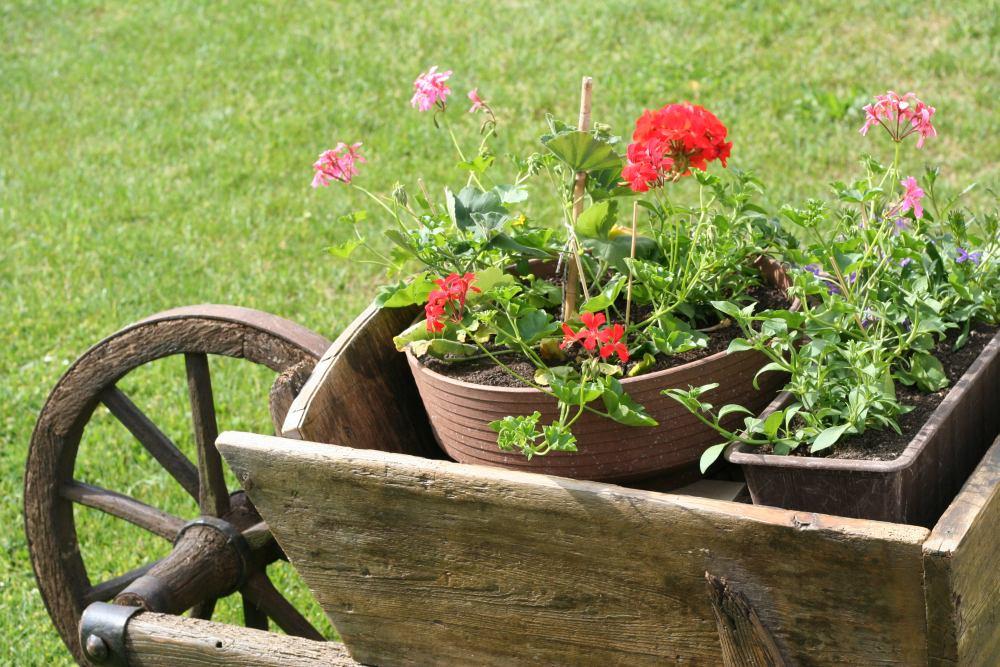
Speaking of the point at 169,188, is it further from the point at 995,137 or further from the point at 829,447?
the point at 829,447

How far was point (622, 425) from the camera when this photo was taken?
154cm

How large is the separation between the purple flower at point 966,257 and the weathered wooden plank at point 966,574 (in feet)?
1.36

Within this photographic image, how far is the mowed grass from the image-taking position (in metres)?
3.60

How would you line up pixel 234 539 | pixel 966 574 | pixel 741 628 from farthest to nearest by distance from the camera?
pixel 234 539
pixel 741 628
pixel 966 574

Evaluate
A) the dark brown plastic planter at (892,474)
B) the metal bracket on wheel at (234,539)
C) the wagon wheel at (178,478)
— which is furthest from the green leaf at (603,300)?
the metal bracket on wheel at (234,539)

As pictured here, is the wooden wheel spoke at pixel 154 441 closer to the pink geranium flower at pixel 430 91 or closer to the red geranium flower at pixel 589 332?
the pink geranium flower at pixel 430 91

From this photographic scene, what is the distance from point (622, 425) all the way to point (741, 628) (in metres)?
0.32

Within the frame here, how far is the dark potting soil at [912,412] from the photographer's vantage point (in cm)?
138

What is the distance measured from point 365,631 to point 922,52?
3.90 metres

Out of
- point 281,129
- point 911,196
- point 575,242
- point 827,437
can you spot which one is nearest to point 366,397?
point 575,242

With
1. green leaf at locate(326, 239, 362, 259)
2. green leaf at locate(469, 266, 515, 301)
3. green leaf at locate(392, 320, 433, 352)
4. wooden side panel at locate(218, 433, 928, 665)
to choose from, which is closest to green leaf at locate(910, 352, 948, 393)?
wooden side panel at locate(218, 433, 928, 665)

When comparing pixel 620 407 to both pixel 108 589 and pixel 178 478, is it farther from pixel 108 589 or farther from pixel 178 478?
pixel 108 589

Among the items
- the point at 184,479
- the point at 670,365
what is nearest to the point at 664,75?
the point at 184,479

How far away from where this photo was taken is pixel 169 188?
482 cm
